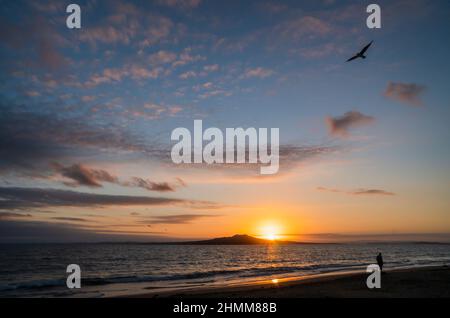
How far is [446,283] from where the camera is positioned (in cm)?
2791
